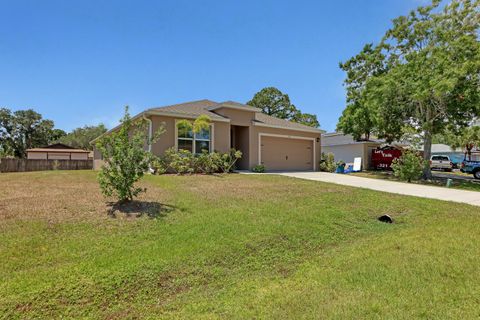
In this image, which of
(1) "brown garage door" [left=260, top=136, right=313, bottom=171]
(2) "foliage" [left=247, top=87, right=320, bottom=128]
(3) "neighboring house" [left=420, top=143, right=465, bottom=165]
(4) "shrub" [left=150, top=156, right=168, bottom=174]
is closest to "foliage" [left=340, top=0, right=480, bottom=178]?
(1) "brown garage door" [left=260, top=136, right=313, bottom=171]

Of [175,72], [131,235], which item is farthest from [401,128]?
[131,235]

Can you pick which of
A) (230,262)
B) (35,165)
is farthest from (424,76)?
(35,165)

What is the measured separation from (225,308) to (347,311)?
1.36 metres

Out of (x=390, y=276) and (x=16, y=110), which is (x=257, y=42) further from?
(x=16, y=110)

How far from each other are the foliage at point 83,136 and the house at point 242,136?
38506 mm

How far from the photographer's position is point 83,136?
5112cm

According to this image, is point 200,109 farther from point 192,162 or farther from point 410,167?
point 410,167

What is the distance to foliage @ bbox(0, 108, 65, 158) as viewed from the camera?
149ft

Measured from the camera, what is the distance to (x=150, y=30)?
40.5ft

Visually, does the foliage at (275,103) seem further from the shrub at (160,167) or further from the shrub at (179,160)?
the shrub at (160,167)

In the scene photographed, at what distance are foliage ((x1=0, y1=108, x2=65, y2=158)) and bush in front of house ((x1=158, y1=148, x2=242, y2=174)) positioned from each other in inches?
1658

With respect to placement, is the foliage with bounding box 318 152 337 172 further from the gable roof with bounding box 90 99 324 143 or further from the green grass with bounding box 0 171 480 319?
A: the green grass with bounding box 0 171 480 319

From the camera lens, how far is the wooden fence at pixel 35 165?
21.6m

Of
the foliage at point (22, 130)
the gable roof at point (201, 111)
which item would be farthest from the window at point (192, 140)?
the foliage at point (22, 130)
